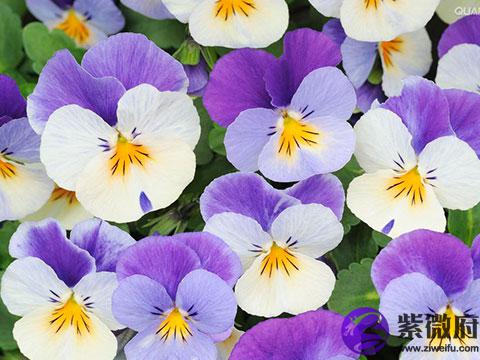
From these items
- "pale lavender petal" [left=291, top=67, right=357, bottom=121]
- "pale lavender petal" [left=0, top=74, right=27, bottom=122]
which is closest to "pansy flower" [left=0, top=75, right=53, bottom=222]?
"pale lavender petal" [left=0, top=74, right=27, bottom=122]

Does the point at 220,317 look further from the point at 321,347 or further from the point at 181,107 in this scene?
the point at 181,107

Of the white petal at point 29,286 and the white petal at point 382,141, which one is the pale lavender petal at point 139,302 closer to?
the white petal at point 29,286

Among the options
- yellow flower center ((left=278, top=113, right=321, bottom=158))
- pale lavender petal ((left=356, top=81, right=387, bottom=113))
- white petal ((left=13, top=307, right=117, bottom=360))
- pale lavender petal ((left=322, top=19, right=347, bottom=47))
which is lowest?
white petal ((left=13, top=307, right=117, bottom=360))

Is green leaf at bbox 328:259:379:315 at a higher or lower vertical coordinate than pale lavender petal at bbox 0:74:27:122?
lower

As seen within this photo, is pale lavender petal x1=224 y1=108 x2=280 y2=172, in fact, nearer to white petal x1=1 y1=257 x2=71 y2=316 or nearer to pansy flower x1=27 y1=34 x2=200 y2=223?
pansy flower x1=27 y1=34 x2=200 y2=223

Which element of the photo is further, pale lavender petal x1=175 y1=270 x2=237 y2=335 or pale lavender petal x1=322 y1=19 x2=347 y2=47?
pale lavender petal x1=322 y1=19 x2=347 y2=47

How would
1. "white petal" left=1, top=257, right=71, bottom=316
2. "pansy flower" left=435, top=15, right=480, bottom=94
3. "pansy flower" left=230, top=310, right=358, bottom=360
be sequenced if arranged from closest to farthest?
"pansy flower" left=230, top=310, right=358, bottom=360 < "white petal" left=1, top=257, right=71, bottom=316 < "pansy flower" left=435, top=15, right=480, bottom=94

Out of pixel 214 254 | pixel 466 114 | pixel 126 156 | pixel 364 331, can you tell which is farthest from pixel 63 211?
pixel 466 114
